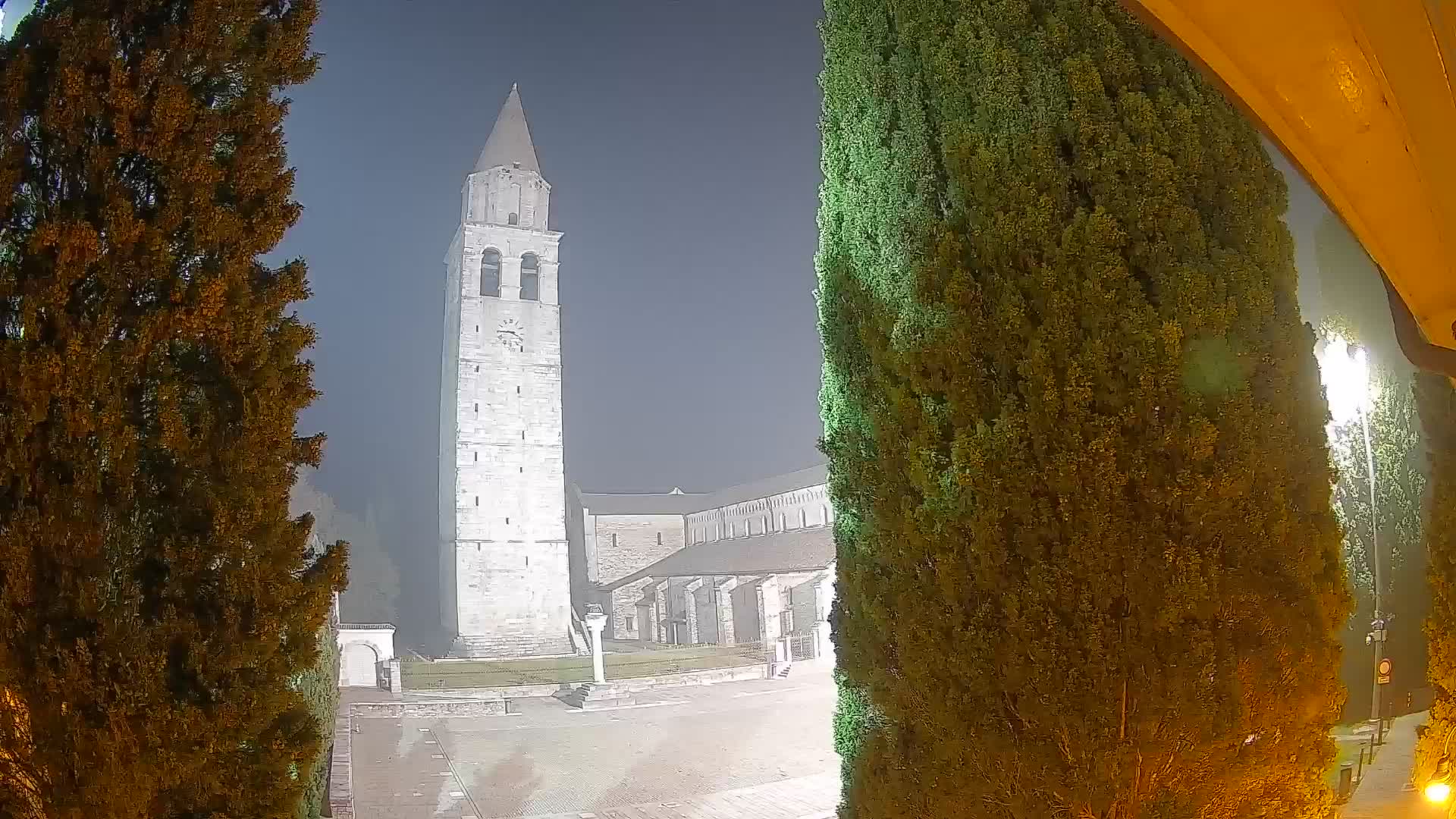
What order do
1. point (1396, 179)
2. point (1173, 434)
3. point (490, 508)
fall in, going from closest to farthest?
point (1396, 179), point (1173, 434), point (490, 508)

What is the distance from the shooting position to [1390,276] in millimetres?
2580

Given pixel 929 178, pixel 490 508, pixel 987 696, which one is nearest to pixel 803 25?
pixel 490 508

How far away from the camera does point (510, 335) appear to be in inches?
1459

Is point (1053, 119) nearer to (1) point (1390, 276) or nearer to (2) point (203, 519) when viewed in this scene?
(1) point (1390, 276)

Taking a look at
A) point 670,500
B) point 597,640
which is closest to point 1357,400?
point 597,640

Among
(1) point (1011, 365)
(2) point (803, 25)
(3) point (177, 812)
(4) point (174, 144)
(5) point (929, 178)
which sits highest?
(2) point (803, 25)

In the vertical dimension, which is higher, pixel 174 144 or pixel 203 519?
pixel 174 144

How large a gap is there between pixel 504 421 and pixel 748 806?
25611 millimetres

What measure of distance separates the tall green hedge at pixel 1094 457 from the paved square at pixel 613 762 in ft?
33.4

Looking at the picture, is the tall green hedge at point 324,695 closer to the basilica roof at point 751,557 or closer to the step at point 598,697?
the step at point 598,697

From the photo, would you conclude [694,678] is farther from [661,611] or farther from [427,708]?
[661,611]

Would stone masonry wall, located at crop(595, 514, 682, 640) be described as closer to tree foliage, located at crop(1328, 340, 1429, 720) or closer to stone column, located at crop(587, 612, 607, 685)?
stone column, located at crop(587, 612, 607, 685)

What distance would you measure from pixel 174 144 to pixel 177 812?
2.52 m

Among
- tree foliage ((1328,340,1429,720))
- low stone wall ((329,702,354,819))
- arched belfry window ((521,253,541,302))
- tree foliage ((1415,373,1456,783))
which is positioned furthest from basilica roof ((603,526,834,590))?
tree foliage ((1415,373,1456,783))
